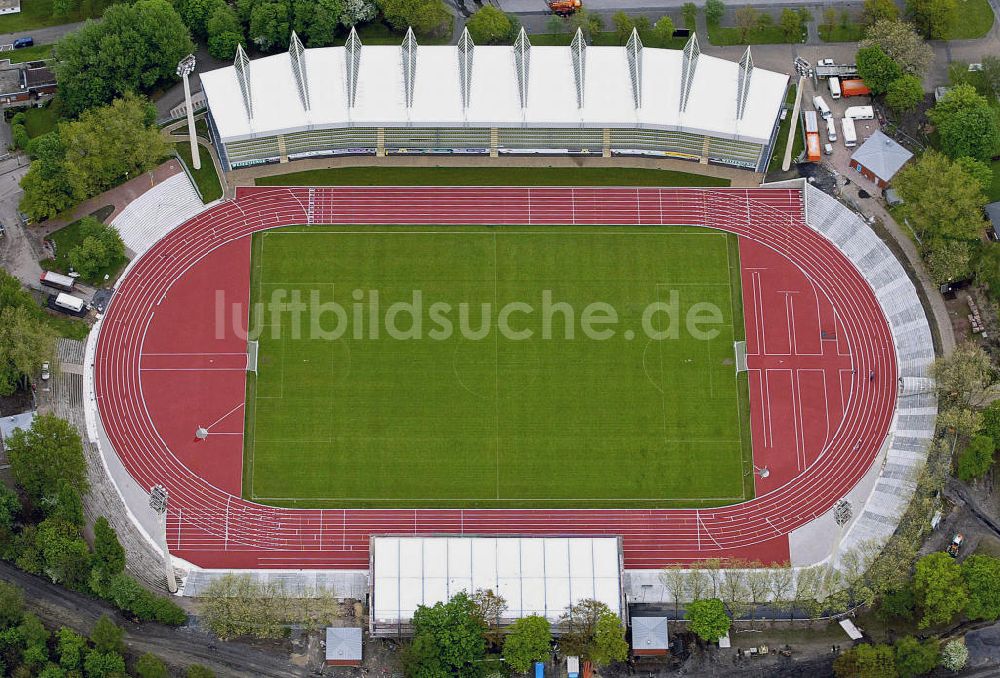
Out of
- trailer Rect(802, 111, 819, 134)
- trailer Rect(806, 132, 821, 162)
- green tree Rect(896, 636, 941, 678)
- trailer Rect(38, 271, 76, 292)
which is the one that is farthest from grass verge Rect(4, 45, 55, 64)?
green tree Rect(896, 636, 941, 678)

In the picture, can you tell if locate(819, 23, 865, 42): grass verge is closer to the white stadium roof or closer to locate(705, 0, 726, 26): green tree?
locate(705, 0, 726, 26): green tree

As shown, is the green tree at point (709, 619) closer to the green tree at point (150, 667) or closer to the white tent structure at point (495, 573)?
the white tent structure at point (495, 573)

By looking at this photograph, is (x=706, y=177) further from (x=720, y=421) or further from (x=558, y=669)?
(x=558, y=669)

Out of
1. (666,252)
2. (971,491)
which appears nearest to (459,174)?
(666,252)

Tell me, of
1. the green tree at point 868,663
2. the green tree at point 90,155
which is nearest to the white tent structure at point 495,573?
the green tree at point 868,663

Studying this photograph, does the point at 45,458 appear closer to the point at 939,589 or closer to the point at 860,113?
the point at 939,589

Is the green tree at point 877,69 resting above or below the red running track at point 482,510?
above
